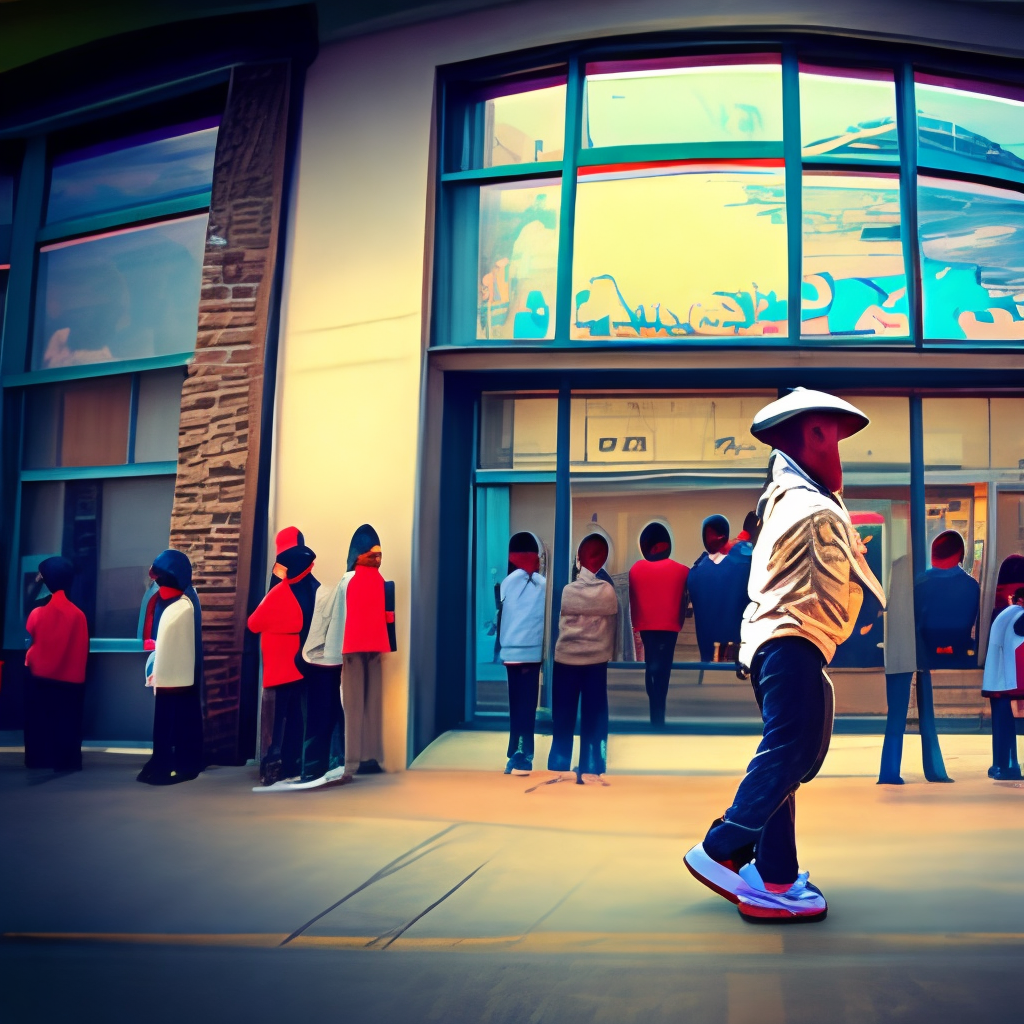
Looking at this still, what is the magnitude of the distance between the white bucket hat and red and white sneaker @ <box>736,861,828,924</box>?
189cm

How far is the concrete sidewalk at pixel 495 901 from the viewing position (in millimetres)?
3389

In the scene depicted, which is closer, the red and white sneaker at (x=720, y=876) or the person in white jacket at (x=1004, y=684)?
the red and white sneaker at (x=720, y=876)

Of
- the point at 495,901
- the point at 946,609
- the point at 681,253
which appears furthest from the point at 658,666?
the point at 495,901

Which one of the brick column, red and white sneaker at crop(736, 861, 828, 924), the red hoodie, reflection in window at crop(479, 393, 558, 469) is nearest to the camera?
red and white sneaker at crop(736, 861, 828, 924)

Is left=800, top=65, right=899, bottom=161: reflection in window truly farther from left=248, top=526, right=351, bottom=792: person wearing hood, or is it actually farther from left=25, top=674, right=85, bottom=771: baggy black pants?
left=25, top=674, right=85, bottom=771: baggy black pants

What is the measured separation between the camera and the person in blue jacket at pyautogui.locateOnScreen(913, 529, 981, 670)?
7.64 meters

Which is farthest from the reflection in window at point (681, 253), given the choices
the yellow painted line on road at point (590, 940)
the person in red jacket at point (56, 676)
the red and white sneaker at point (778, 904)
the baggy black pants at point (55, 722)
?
the yellow painted line on road at point (590, 940)

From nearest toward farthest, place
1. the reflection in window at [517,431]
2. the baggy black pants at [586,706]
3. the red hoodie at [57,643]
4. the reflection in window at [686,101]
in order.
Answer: the baggy black pants at [586,706] < the red hoodie at [57,643] < the reflection in window at [686,101] < the reflection in window at [517,431]

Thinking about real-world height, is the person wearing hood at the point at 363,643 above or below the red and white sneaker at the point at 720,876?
above

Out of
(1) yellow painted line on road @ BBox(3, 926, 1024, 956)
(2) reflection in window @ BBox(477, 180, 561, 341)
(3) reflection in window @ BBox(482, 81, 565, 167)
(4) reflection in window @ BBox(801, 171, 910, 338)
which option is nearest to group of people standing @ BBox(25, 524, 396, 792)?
(2) reflection in window @ BBox(477, 180, 561, 341)

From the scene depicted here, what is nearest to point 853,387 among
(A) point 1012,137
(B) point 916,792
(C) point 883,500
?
(C) point 883,500

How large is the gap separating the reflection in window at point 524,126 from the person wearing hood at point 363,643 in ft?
11.4

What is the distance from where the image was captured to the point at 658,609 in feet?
26.6

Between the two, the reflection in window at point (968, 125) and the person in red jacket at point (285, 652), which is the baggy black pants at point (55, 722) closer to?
the person in red jacket at point (285, 652)
